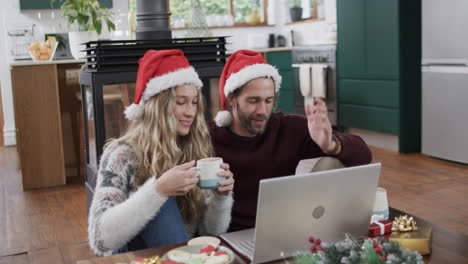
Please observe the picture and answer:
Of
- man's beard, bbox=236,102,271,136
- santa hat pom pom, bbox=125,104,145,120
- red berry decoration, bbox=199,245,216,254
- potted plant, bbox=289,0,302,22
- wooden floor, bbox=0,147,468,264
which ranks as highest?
potted plant, bbox=289,0,302,22

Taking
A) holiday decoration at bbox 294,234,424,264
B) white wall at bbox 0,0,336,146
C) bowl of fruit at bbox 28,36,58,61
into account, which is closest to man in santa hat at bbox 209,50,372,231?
holiday decoration at bbox 294,234,424,264

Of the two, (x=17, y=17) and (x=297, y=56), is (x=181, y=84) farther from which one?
(x=17, y=17)

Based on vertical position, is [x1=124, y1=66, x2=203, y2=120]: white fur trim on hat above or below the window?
below

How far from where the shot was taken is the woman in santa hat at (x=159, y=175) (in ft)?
5.10

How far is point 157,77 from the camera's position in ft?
6.10

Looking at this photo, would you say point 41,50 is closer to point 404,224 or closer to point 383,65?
point 383,65

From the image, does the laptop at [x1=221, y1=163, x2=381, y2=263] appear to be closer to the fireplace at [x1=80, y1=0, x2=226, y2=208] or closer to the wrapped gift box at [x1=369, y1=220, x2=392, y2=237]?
the wrapped gift box at [x1=369, y1=220, x2=392, y2=237]

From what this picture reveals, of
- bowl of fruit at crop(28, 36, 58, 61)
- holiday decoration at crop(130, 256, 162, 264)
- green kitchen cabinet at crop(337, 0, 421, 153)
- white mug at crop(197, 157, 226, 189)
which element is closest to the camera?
holiday decoration at crop(130, 256, 162, 264)

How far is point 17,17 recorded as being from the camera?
653cm

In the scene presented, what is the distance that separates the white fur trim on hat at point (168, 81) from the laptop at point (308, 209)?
26.0 inches

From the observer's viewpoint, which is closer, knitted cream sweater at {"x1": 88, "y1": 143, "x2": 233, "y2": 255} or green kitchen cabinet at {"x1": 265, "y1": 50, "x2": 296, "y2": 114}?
knitted cream sweater at {"x1": 88, "y1": 143, "x2": 233, "y2": 255}

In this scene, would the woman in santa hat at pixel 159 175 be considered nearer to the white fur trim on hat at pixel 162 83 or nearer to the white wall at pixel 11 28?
the white fur trim on hat at pixel 162 83

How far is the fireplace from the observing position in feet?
9.66

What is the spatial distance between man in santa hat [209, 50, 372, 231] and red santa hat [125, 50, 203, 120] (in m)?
0.23
